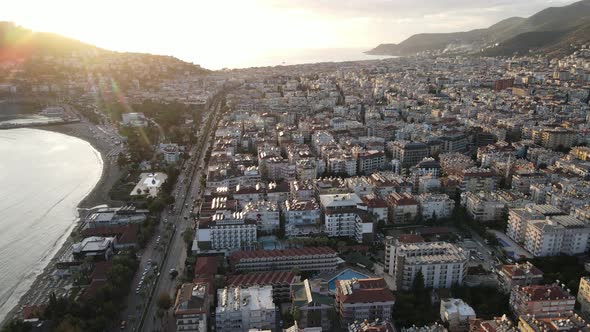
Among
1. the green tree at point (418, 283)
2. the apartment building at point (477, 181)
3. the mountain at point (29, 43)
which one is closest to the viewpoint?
the green tree at point (418, 283)

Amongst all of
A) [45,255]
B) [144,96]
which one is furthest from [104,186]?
[144,96]

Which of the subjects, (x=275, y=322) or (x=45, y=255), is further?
(x=45, y=255)

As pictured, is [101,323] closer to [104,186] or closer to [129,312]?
[129,312]

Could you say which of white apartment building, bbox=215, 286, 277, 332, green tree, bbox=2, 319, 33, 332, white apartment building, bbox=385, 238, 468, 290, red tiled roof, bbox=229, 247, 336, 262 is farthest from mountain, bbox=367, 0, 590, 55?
green tree, bbox=2, 319, 33, 332

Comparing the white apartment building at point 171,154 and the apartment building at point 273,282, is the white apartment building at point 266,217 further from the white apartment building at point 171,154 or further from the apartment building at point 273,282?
the white apartment building at point 171,154

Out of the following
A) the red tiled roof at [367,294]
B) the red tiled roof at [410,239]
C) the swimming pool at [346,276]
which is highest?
the red tiled roof at [367,294]

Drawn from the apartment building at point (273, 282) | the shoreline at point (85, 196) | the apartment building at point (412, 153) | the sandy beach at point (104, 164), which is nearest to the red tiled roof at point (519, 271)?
the apartment building at point (273, 282)

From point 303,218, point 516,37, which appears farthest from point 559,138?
point 516,37
